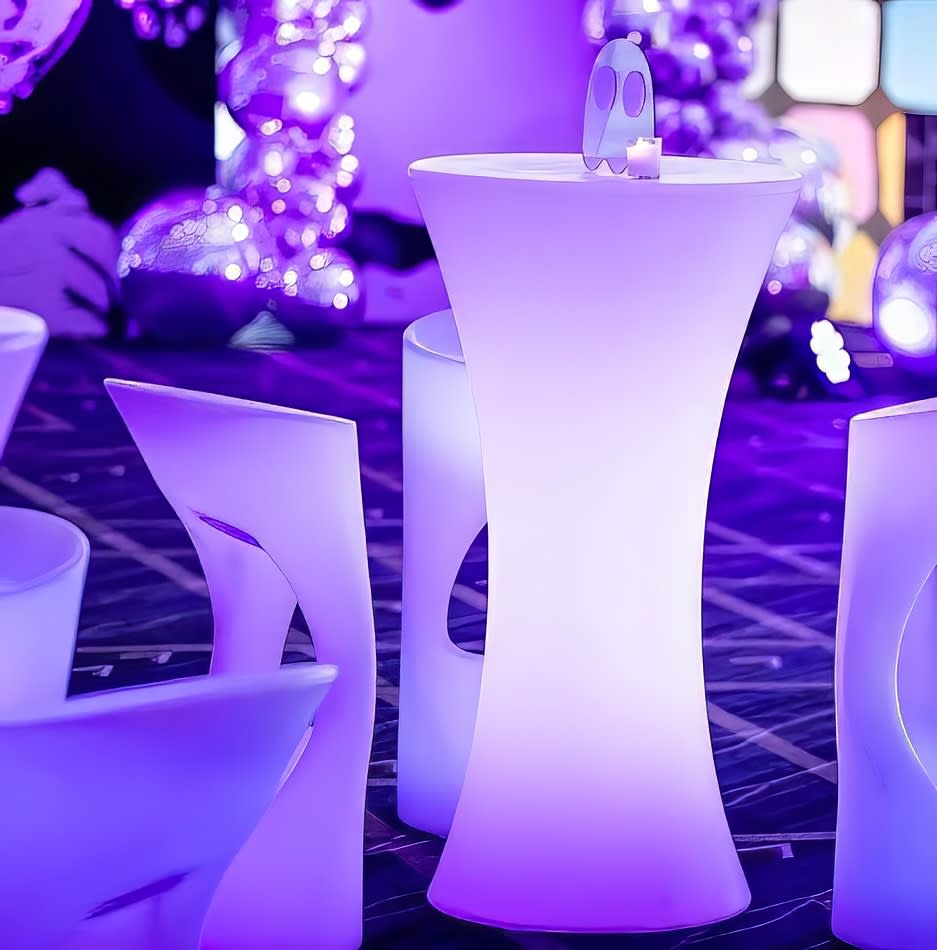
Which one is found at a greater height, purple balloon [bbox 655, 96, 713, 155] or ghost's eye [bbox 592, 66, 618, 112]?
ghost's eye [bbox 592, 66, 618, 112]

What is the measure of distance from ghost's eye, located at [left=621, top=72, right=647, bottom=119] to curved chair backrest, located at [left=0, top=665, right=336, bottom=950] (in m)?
0.76

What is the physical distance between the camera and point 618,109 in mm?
1729

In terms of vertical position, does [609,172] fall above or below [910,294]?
above

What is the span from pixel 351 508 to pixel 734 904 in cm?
63

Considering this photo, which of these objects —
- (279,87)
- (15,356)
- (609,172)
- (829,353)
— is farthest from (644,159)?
(279,87)

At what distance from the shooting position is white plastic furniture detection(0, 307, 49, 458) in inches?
69.4

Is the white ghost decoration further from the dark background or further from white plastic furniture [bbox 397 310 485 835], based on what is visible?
the dark background

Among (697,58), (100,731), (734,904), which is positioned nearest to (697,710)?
(734,904)

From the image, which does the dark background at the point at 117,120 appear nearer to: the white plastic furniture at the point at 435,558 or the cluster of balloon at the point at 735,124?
the cluster of balloon at the point at 735,124

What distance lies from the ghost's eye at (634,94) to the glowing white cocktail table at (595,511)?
8cm

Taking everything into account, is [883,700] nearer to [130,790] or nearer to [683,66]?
[130,790]

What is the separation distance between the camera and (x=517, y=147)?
5.98 metres

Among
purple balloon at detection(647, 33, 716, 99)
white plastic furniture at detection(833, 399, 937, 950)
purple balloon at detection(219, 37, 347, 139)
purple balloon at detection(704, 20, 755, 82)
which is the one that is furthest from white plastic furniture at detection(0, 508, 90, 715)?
purple balloon at detection(704, 20, 755, 82)

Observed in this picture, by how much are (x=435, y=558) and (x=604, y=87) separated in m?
0.62
